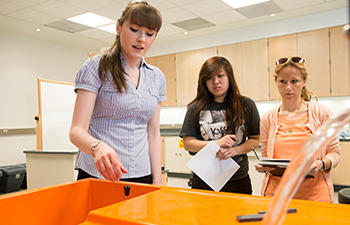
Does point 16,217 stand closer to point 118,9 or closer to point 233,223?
point 233,223

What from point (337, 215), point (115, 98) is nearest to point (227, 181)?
point (115, 98)

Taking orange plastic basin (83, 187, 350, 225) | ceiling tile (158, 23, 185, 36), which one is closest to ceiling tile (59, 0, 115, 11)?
ceiling tile (158, 23, 185, 36)

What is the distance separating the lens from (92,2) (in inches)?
161

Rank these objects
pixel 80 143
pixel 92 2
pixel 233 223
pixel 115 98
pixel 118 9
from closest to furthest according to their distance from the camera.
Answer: pixel 233 223 → pixel 80 143 → pixel 115 98 → pixel 92 2 → pixel 118 9

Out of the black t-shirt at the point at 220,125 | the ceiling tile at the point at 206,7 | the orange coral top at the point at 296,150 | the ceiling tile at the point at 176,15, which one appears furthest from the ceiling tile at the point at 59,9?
the orange coral top at the point at 296,150

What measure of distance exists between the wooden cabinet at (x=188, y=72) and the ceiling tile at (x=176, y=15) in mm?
1115

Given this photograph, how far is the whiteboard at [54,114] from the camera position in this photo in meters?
4.21

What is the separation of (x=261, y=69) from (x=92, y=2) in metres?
2.99

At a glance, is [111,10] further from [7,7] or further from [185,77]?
[185,77]

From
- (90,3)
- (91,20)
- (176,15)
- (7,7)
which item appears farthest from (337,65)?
(7,7)

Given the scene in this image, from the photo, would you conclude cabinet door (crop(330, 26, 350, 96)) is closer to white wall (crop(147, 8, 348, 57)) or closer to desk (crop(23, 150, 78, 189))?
white wall (crop(147, 8, 348, 57))

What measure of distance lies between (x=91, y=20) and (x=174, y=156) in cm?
272

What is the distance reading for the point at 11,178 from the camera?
15.5 ft

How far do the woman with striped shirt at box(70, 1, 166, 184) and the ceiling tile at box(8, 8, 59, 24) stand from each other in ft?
12.8
